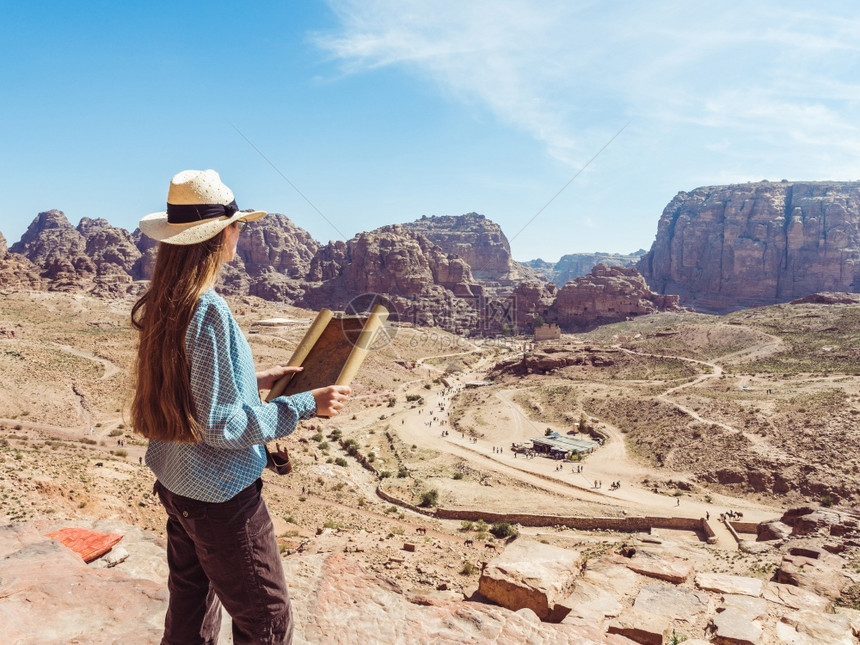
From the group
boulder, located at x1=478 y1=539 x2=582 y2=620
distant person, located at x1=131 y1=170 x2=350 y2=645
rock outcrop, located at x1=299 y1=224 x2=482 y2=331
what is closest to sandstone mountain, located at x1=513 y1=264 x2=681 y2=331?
rock outcrop, located at x1=299 y1=224 x2=482 y2=331

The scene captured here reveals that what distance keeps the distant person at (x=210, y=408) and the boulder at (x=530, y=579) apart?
5.03 m

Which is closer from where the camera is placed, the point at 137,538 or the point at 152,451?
the point at 152,451

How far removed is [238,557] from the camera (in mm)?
3045

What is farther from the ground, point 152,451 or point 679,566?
point 152,451

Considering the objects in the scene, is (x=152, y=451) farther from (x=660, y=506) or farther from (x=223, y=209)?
(x=660, y=506)

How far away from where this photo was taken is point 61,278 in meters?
77.8

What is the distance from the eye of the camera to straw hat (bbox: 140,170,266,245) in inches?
116

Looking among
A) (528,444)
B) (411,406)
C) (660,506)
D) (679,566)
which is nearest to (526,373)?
(411,406)

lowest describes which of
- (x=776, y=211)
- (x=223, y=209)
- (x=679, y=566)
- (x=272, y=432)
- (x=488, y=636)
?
(x=679, y=566)

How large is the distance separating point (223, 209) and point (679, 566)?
9897 millimetres

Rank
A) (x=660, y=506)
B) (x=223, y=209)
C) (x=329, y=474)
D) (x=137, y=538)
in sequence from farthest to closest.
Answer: (x=329, y=474)
(x=660, y=506)
(x=137, y=538)
(x=223, y=209)

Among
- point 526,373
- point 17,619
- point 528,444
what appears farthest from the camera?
point 526,373

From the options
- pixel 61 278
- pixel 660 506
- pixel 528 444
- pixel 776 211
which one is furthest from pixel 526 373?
pixel 776 211

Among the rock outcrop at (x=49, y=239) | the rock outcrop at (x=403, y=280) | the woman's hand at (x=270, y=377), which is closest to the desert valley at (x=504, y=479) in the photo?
the woman's hand at (x=270, y=377)
